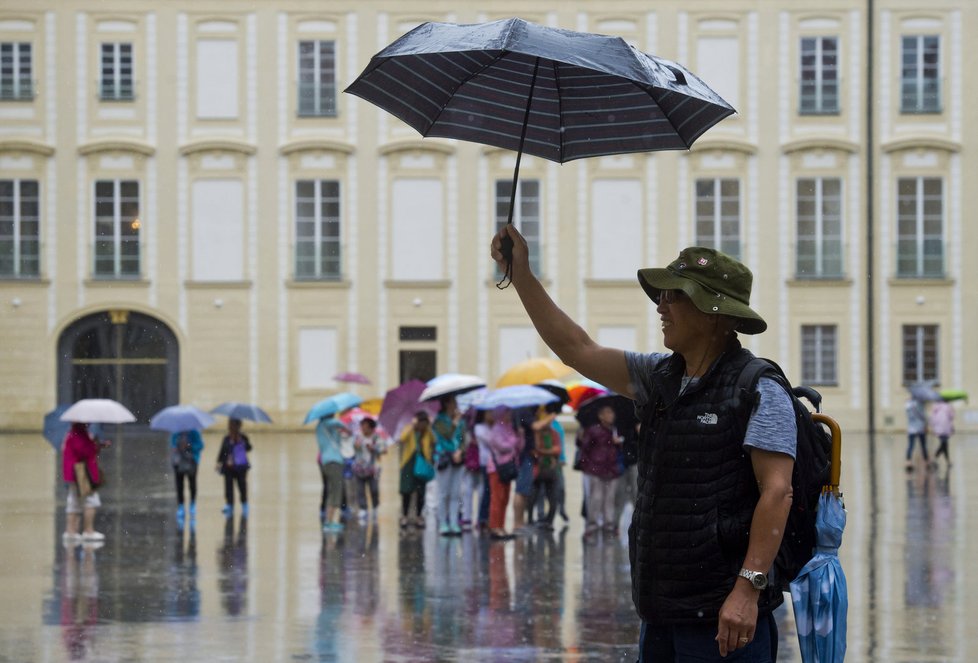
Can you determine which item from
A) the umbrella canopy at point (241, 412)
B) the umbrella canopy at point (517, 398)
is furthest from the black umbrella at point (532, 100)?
the umbrella canopy at point (241, 412)

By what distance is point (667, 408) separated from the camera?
163 inches

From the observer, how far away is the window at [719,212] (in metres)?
40.6

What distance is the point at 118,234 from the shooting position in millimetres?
40156

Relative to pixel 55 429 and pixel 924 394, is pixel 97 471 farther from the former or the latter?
pixel 924 394

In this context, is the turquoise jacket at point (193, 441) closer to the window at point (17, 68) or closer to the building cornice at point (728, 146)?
the building cornice at point (728, 146)

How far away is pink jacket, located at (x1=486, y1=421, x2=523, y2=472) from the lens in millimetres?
15148

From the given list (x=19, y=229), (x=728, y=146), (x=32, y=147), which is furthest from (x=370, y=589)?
(x=32, y=147)

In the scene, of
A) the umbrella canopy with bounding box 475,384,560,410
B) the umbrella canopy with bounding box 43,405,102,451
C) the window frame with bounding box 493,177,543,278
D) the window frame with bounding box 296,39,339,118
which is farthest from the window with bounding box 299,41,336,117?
the umbrella canopy with bounding box 475,384,560,410

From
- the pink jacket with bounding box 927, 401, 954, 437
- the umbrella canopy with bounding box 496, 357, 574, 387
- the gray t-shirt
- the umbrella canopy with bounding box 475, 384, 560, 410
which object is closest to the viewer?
the gray t-shirt

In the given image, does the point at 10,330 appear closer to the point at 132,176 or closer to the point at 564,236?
the point at 132,176

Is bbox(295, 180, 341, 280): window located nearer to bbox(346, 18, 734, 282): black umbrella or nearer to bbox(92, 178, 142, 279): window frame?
bbox(92, 178, 142, 279): window frame

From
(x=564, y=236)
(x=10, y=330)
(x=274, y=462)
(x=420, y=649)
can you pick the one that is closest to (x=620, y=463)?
(x=420, y=649)

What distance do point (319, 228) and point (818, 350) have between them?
13.2m

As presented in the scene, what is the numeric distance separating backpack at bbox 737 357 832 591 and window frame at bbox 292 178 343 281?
118 feet
